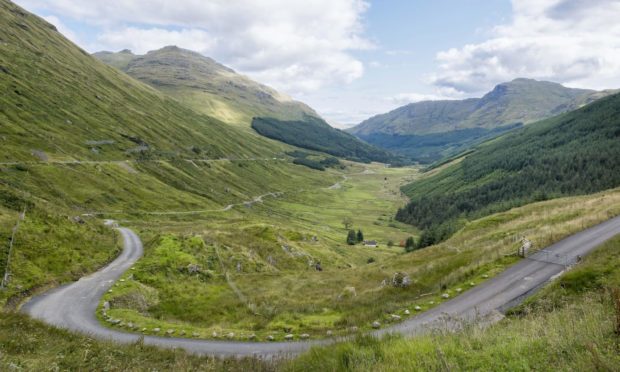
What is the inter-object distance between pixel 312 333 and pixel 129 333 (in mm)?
14474

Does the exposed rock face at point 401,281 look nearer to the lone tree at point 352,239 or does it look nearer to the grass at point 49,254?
the grass at point 49,254

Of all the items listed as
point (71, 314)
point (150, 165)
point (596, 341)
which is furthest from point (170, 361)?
point (150, 165)

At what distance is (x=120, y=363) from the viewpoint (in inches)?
539

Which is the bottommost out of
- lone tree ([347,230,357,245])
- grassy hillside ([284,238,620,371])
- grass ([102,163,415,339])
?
lone tree ([347,230,357,245])

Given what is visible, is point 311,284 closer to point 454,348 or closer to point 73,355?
point 73,355

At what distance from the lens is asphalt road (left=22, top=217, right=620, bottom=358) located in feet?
72.8

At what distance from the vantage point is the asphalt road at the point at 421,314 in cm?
2219

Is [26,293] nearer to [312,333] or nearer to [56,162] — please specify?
[312,333]

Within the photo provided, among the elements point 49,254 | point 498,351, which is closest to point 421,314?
point 498,351

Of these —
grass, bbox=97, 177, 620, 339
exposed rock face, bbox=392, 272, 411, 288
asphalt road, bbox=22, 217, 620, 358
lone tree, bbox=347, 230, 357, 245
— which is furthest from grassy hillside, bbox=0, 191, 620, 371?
lone tree, bbox=347, 230, 357, 245

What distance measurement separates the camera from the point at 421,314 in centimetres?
2577

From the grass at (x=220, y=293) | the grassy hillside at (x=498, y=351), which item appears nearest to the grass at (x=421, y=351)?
the grassy hillside at (x=498, y=351)

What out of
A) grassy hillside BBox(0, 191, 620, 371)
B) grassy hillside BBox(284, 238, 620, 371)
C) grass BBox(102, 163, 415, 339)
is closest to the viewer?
grassy hillside BBox(284, 238, 620, 371)

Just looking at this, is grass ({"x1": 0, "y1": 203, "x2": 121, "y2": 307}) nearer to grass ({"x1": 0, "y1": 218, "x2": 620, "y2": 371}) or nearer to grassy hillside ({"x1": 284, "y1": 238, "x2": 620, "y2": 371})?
grass ({"x1": 0, "y1": 218, "x2": 620, "y2": 371})
